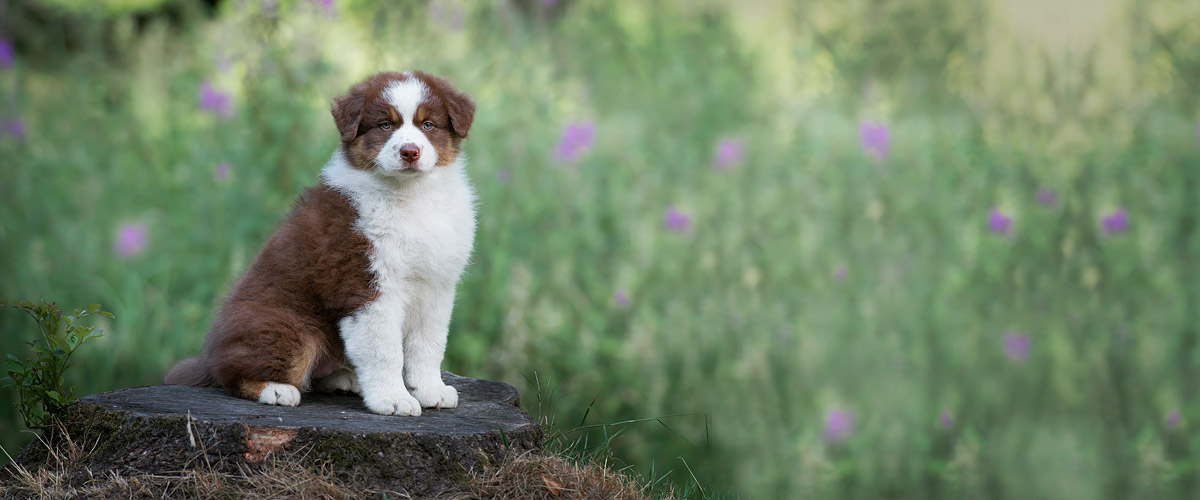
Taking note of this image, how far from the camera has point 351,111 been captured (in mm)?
3488

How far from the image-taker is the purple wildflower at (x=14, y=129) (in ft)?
21.0

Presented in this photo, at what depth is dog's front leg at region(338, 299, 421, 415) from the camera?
3.39 metres

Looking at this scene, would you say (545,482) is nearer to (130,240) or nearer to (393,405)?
(393,405)

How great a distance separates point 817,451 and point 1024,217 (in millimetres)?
1904

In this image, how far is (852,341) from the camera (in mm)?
5445

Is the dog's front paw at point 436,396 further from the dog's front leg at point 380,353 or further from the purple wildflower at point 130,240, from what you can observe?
the purple wildflower at point 130,240

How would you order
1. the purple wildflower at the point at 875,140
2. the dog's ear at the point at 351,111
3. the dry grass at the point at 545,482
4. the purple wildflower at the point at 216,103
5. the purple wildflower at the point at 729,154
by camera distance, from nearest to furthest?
the dry grass at the point at 545,482, the dog's ear at the point at 351,111, the purple wildflower at the point at 216,103, the purple wildflower at the point at 875,140, the purple wildflower at the point at 729,154

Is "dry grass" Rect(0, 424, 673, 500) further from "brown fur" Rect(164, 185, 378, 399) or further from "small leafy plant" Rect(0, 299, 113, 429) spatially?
"brown fur" Rect(164, 185, 378, 399)

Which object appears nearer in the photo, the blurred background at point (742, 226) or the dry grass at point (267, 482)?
the dry grass at point (267, 482)

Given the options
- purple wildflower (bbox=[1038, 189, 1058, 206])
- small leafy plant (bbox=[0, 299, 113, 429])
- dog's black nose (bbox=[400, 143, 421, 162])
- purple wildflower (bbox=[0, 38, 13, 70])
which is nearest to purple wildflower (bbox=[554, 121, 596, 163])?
purple wildflower (bbox=[1038, 189, 1058, 206])

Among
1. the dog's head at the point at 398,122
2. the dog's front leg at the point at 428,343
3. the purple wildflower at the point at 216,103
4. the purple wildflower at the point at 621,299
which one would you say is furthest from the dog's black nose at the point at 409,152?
the purple wildflower at the point at 216,103

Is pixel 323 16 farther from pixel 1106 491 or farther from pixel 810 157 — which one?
pixel 1106 491

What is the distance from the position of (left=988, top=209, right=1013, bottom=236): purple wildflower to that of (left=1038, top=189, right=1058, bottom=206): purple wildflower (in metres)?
0.22

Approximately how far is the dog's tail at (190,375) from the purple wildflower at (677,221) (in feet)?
9.29
